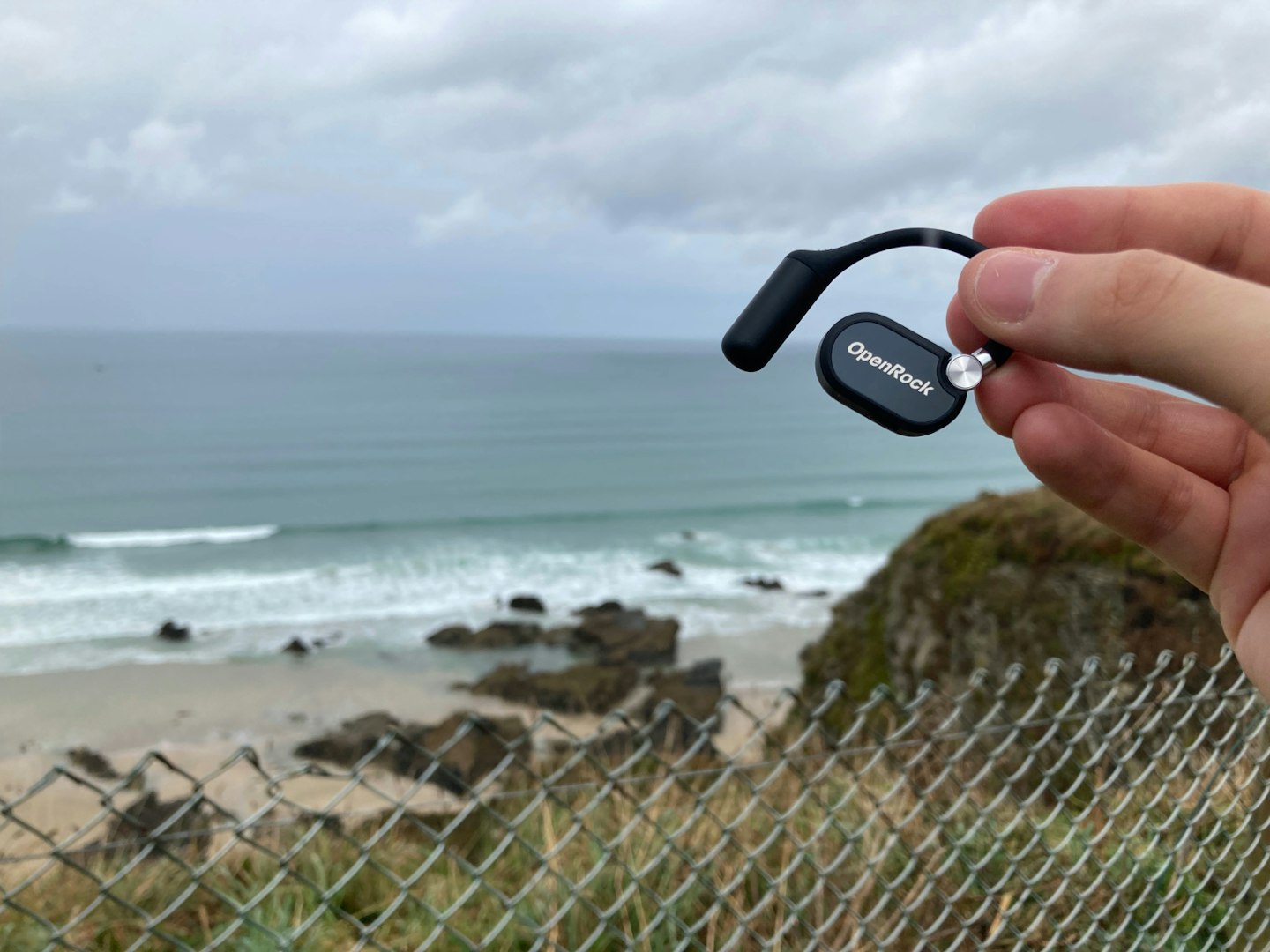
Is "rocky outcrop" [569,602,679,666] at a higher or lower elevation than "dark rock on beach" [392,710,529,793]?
lower

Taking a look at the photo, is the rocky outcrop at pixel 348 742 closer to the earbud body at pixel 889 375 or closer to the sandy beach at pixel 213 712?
the sandy beach at pixel 213 712

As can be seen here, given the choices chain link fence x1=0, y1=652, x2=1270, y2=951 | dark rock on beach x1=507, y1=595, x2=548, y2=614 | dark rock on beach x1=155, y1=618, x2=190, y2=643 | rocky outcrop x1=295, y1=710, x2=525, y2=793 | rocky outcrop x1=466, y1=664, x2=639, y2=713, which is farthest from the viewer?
dark rock on beach x1=507, y1=595, x2=548, y2=614

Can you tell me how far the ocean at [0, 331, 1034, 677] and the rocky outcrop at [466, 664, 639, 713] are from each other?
223 cm

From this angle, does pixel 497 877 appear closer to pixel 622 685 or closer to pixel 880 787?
pixel 880 787

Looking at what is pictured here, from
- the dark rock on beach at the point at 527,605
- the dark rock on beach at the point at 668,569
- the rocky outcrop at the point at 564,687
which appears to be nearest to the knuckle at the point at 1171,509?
the rocky outcrop at the point at 564,687

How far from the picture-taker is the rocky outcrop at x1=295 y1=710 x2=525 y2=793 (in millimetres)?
10695

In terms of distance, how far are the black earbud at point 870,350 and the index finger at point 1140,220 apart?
90mm

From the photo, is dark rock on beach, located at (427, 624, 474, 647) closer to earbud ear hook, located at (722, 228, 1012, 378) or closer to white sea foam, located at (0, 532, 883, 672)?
white sea foam, located at (0, 532, 883, 672)

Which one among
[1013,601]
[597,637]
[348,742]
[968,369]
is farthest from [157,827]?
[597,637]

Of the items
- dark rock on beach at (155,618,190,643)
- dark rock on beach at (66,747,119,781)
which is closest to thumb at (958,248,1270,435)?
dark rock on beach at (66,747,119,781)

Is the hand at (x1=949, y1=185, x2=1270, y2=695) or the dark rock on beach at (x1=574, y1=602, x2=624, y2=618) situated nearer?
the hand at (x1=949, y1=185, x2=1270, y2=695)

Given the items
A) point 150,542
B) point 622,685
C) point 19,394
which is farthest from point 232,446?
point 622,685

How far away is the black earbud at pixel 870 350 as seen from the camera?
5.22 ft

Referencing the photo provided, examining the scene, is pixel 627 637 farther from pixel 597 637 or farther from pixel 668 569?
pixel 668 569
